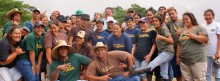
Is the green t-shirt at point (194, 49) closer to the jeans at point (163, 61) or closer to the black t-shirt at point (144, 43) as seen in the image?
the jeans at point (163, 61)

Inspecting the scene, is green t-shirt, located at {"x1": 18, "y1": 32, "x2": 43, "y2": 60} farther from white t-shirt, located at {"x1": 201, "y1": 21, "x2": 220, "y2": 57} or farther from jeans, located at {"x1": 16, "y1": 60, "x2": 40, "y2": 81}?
white t-shirt, located at {"x1": 201, "y1": 21, "x2": 220, "y2": 57}

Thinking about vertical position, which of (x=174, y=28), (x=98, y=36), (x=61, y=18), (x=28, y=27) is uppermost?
(x=61, y=18)

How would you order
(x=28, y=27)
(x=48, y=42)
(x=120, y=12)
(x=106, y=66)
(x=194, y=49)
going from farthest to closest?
(x=120, y=12) < (x=28, y=27) < (x=48, y=42) < (x=194, y=49) < (x=106, y=66)

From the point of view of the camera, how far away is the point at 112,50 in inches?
310

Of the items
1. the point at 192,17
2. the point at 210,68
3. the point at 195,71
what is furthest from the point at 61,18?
the point at 210,68

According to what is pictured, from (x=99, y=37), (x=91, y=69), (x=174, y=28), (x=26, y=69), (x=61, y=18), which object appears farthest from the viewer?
(x=61, y=18)

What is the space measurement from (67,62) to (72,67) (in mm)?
143

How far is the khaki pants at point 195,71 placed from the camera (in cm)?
713

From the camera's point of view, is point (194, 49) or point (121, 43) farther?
point (121, 43)

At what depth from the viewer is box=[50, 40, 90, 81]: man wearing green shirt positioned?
645cm

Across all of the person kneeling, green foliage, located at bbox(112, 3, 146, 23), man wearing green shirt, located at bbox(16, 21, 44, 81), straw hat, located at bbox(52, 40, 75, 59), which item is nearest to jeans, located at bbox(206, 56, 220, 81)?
the person kneeling

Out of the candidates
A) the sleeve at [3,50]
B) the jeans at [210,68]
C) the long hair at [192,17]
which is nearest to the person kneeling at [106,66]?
the sleeve at [3,50]

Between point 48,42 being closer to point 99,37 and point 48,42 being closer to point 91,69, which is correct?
point 91,69

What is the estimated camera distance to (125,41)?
7.81m
